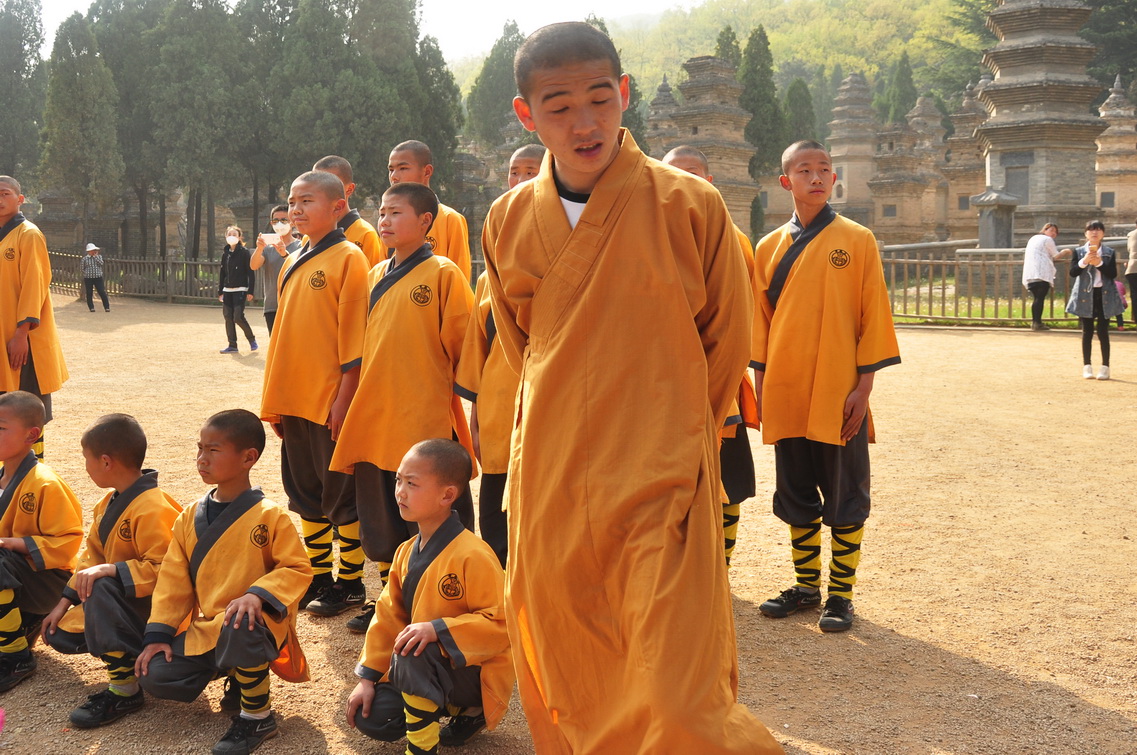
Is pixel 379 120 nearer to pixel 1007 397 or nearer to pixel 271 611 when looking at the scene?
pixel 1007 397

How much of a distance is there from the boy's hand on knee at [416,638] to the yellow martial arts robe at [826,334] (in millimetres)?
1826

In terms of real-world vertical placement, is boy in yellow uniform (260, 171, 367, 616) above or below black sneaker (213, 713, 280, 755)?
above

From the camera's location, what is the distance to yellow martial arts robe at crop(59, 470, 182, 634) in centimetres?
351

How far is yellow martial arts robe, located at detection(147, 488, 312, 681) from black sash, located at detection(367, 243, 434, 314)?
3.39ft

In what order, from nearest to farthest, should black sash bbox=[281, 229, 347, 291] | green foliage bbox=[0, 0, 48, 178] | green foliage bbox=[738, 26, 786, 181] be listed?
black sash bbox=[281, 229, 347, 291]
green foliage bbox=[0, 0, 48, 178]
green foliage bbox=[738, 26, 786, 181]

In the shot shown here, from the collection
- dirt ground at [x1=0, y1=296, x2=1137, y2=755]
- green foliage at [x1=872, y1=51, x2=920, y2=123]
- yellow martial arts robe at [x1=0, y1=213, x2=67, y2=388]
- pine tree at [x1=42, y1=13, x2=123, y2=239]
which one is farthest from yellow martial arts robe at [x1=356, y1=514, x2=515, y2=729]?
green foliage at [x1=872, y1=51, x2=920, y2=123]

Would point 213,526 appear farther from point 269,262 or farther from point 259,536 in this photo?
point 269,262

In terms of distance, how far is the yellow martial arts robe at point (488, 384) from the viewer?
381 cm

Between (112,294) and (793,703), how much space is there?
2341cm

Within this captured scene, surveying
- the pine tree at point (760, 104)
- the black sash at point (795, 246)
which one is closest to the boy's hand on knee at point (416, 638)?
the black sash at point (795, 246)

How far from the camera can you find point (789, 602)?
4309 millimetres

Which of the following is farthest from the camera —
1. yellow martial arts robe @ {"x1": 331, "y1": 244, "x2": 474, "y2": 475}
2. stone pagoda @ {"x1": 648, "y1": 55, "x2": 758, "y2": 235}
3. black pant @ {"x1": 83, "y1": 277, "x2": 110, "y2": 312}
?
stone pagoda @ {"x1": 648, "y1": 55, "x2": 758, "y2": 235}

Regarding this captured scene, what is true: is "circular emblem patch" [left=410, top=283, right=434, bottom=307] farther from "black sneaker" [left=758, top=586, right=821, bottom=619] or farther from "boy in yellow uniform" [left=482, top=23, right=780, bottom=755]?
"black sneaker" [left=758, top=586, right=821, bottom=619]

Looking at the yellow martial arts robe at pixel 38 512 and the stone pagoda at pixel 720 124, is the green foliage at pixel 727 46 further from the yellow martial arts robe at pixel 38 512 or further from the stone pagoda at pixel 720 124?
the yellow martial arts robe at pixel 38 512
